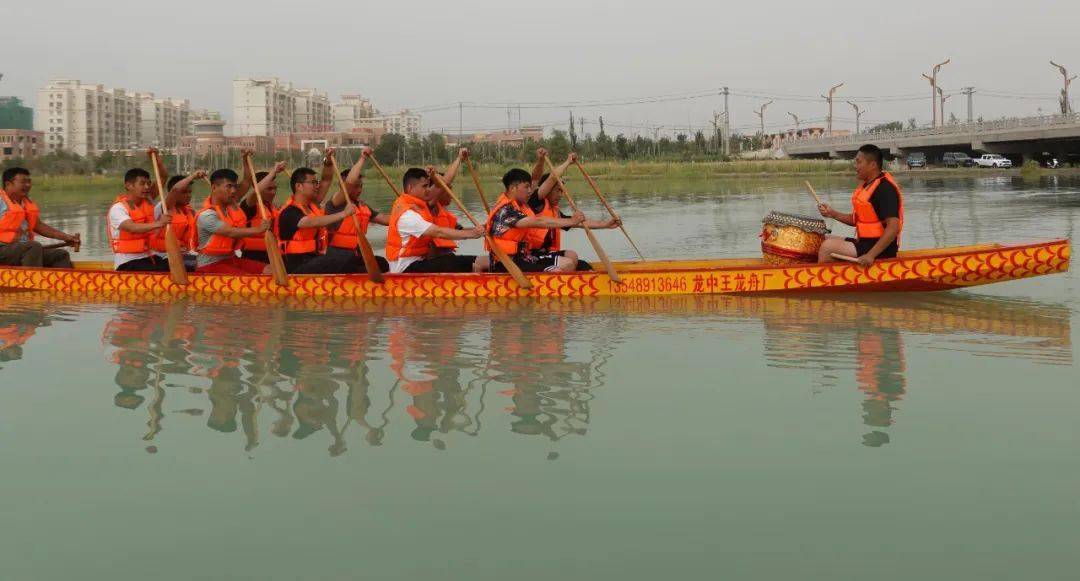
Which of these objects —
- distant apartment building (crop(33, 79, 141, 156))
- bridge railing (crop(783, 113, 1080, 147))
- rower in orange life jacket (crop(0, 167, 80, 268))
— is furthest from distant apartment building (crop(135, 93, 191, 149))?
rower in orange life jacket (crop(0, 167, 80, 268))

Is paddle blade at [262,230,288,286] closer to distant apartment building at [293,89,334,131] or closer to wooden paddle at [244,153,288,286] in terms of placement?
wooden paddle at [244,153,288,286]

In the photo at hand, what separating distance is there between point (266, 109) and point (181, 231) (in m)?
122

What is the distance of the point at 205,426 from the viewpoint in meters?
5.32

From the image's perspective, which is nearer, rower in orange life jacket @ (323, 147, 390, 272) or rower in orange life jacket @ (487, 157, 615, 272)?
rower in orange life jacket @ (487, 157, 615, 272)

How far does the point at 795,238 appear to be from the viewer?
887 cm

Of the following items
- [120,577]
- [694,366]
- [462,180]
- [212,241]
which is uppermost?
[462,180]

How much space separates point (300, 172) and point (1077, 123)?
40.9 m

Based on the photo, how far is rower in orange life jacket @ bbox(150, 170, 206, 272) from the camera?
959cm

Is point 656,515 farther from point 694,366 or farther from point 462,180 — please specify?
point 462,180

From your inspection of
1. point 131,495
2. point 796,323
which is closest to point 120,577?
point 131,495

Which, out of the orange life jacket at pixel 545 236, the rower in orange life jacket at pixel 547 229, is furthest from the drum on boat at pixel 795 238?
the orange life jacket at pixel 545 236

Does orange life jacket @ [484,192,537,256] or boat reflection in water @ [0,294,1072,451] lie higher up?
orange life jacket @ [484,192,537,256]

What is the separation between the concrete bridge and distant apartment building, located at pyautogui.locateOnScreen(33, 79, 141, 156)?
87720 mm

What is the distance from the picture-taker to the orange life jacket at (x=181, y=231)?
9891 millimetres
